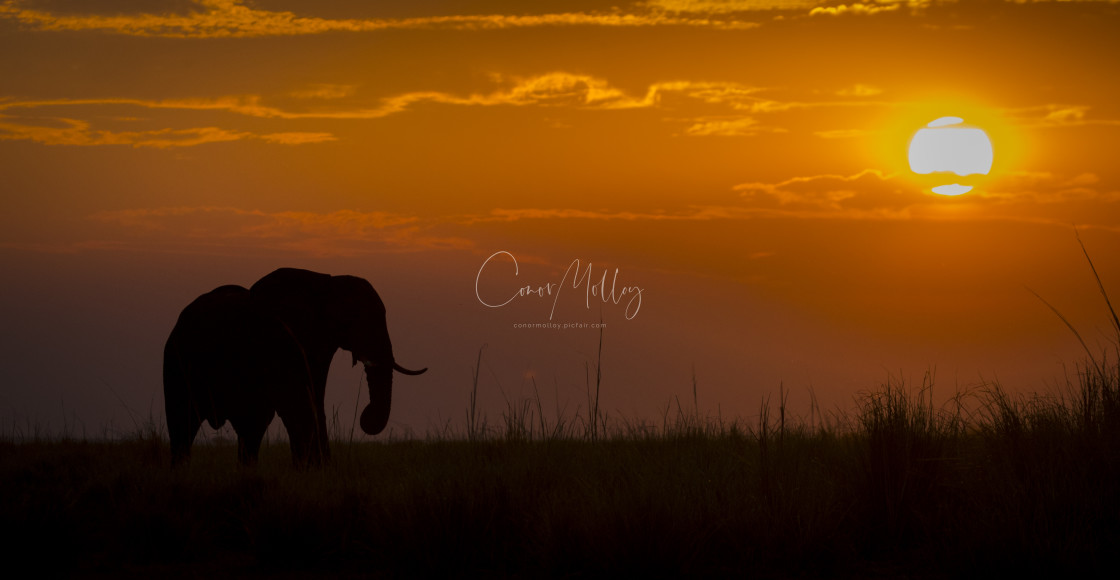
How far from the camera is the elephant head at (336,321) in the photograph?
988 cm

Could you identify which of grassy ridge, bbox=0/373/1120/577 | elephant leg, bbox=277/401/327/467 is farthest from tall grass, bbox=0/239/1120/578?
elephant leg, bbox=277/401/327/467

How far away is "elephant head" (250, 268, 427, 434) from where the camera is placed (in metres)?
9.88

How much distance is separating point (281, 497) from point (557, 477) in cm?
185

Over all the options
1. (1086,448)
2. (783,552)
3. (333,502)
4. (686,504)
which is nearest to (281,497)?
(333,502)

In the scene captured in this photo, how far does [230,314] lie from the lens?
32.1 ft

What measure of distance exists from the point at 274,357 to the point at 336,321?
0.75 m

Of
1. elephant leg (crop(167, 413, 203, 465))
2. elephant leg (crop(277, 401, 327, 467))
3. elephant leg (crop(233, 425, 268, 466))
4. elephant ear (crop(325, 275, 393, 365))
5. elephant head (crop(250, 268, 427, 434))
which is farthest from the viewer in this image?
elephant ear (crop(325, 275, 393, 365))

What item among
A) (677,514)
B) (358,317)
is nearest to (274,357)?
(358,317)

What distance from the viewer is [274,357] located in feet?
31.4

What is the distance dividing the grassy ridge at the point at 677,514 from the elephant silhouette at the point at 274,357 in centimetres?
203

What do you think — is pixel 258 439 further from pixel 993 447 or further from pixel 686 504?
pixel 993 447

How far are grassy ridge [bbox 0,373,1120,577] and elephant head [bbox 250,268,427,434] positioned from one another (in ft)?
8.57

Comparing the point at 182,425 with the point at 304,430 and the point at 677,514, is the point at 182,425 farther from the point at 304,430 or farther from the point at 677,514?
the point at 677,514

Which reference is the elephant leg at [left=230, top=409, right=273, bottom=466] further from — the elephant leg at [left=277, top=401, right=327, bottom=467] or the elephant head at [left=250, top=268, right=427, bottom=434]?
the elephant head at [left=250, top=268, right=427, bottom=434]
